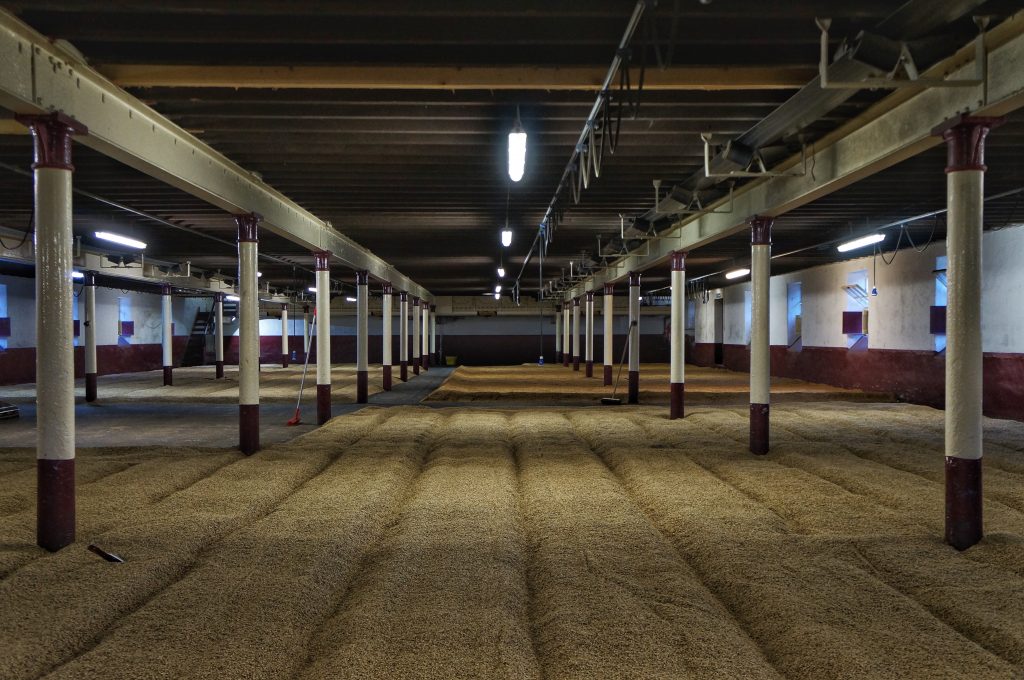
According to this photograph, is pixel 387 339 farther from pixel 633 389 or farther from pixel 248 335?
pixel 248 335

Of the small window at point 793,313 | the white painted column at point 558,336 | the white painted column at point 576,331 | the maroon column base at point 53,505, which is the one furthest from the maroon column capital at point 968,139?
the white painted column at point 558,336

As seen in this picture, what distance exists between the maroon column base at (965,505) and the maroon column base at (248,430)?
8604mm

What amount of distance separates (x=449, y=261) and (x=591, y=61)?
16301 millimetres

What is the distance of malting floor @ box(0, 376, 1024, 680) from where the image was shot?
11.9 feet

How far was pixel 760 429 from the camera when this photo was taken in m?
9.84

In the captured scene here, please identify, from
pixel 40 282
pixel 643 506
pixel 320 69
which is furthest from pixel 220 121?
pixel 643 506

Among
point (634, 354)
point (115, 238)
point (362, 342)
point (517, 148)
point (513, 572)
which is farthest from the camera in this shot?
point (362, 342)

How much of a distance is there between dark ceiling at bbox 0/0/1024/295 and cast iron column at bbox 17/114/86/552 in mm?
975

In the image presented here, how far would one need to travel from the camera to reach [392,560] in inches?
202

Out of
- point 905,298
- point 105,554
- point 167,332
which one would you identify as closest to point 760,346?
point 105,554

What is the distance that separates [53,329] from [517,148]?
4.66m

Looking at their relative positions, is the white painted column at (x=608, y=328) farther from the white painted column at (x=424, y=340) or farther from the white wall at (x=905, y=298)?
the white painted column at (x=424, y=340)

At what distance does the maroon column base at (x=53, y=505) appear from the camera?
219 inches

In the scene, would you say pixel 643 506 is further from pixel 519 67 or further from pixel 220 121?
pixel 220 121
